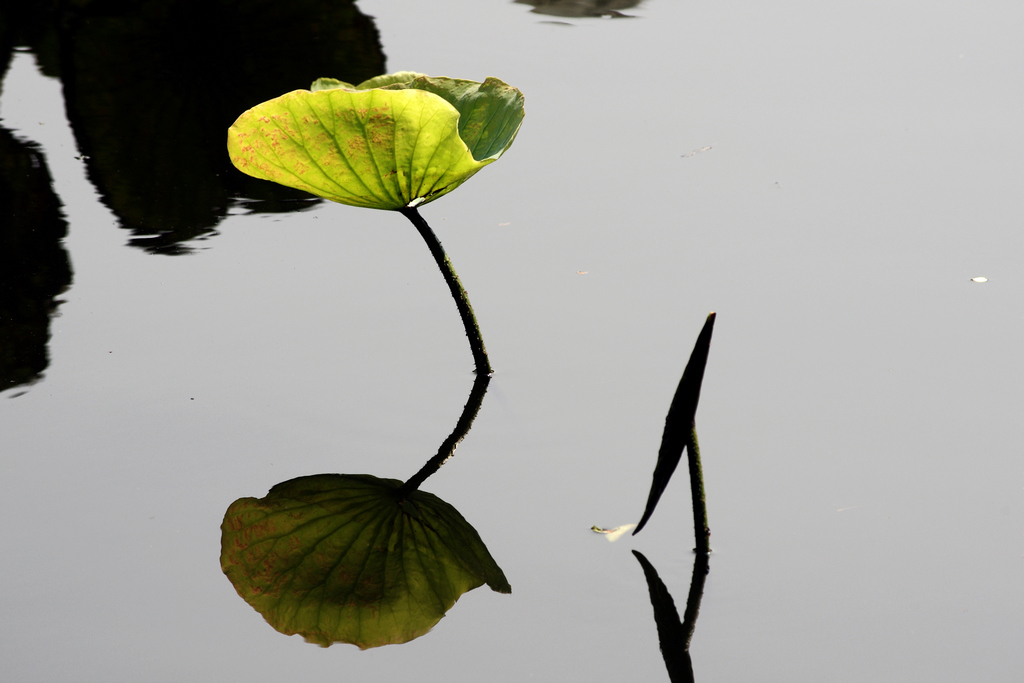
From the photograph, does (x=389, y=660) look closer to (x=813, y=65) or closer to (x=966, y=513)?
(x=966, y=513)

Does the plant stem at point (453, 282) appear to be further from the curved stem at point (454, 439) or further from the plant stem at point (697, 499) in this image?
the plant stem at point (697, 499)

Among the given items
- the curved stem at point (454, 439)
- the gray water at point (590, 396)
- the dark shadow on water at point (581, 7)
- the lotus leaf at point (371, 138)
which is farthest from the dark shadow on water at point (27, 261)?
the dark shadow on water at point (581, 7)

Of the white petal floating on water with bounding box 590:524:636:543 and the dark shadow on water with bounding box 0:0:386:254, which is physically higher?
the dark shadow on water with bounding box 0:0:386:254

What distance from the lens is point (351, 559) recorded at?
1.11 meters

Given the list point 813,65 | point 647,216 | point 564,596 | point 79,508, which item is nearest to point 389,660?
point 564,596

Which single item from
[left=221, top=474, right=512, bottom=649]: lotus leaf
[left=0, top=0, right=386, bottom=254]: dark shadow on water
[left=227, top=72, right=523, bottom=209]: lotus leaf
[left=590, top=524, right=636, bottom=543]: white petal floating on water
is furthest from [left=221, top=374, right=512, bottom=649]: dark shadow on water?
[left=0, top=0, right=386, bottom=254]: dark shadow on water

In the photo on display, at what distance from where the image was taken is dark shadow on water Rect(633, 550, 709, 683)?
1.01 meters

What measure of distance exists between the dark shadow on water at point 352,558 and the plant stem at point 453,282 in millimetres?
246

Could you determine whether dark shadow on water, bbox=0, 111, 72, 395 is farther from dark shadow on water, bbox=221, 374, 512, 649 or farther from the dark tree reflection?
dark shadow on water, bbox=221, 374, 512, 649

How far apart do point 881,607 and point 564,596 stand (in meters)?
0.37

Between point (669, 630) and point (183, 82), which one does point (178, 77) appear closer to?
point (183, 82)

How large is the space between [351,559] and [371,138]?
53cm

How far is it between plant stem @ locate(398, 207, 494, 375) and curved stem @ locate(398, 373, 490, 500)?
5 cm

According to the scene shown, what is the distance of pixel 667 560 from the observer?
1.13 m
